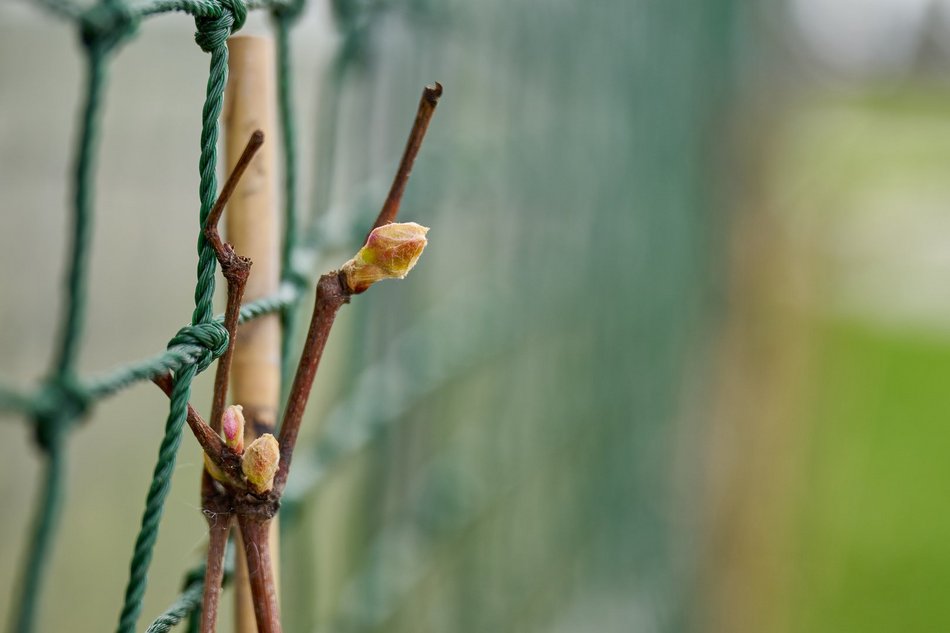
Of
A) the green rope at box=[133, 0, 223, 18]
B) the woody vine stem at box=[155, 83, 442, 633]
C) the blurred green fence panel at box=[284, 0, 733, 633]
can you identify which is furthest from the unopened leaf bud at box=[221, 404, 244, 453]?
the blurred green fence panel at box=[284, 0, 733, 633]

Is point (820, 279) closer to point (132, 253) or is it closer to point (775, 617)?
point (775, 617)

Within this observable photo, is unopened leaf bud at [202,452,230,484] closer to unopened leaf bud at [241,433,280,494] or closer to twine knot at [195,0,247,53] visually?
unopened leaf bud at [241,433,280,494]

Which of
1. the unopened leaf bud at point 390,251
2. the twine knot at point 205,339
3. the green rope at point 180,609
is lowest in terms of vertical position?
the green rope at point 180,609

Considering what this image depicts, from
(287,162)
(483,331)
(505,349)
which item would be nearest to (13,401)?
(287,162)

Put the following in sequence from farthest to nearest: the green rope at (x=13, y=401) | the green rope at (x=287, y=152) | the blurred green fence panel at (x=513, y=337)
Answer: the blurred green fence panel at (x=513, y=337) < the green rope at (x=287, y=152) < the green rope at (x=13, y=401)

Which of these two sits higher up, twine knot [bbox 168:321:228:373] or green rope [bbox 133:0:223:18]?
green rope [bbox 133:0:223:18]

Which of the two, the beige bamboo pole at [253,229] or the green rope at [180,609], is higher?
the beige bamboo pole at [253,229]

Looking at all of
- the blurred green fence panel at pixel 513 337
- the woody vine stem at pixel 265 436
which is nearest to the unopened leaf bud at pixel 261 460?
the woody vine stem at pixel 265 436

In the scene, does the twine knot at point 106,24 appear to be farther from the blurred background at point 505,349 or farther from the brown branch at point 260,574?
the brown branch at point 260,574

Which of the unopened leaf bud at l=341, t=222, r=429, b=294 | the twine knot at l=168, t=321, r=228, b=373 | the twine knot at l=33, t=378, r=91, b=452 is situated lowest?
the twine knot at l=33, t=378, r=91, b=452
